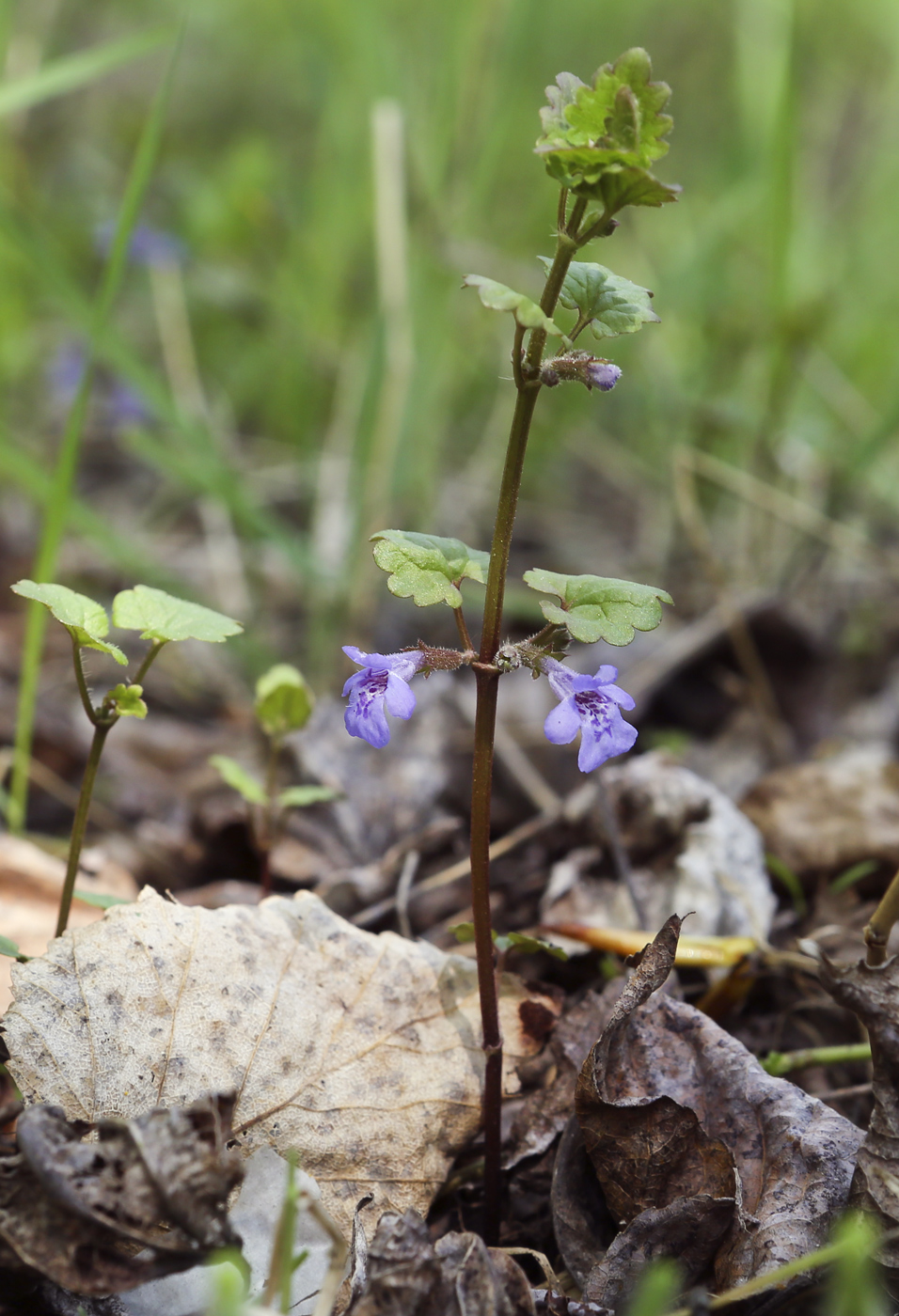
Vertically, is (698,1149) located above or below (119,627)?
below

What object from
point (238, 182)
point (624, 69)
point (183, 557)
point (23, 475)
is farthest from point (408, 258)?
point (624, 69)

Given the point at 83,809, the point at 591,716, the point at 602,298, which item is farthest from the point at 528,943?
the point at 602,298

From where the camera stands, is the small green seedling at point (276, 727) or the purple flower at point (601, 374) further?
the small green seedling at point (276, 727)

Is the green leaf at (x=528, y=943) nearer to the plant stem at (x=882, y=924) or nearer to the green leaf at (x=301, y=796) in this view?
the plant stem at (x=882, y=924)

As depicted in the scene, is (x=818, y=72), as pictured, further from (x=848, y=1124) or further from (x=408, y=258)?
(x=848, y=1124)

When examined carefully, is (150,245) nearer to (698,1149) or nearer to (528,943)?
(528,943)

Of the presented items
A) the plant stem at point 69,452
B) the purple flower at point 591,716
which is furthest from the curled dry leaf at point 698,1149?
the plant stem at point 69,452
